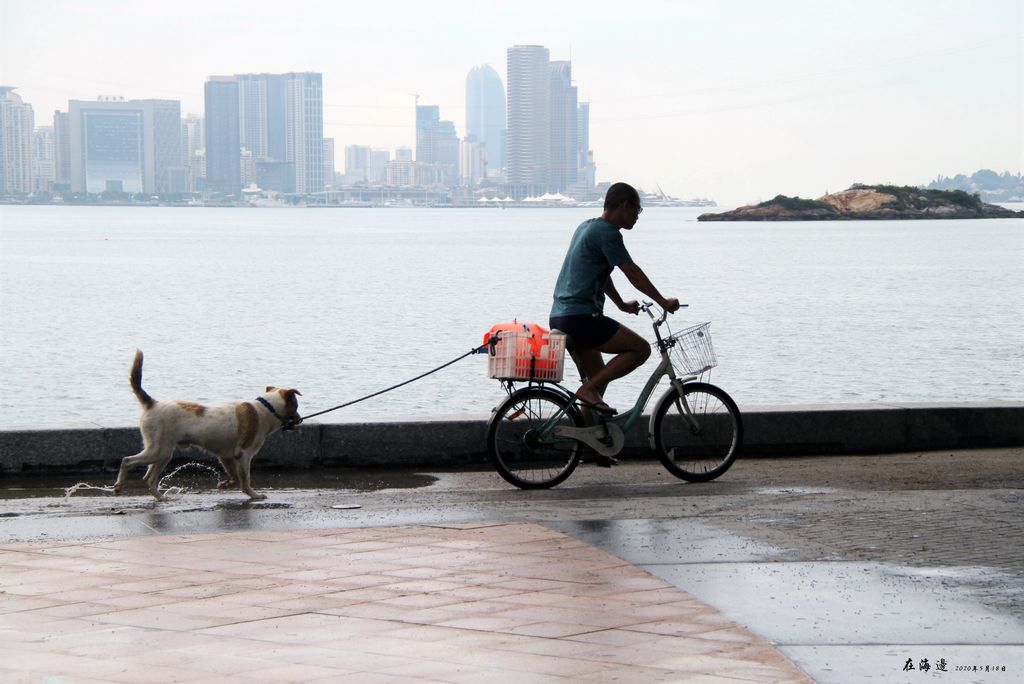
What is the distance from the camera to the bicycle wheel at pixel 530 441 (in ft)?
31.2

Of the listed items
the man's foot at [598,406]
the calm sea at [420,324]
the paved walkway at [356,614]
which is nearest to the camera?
the paved walkway at [356,614]

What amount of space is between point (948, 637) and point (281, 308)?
5216 cm

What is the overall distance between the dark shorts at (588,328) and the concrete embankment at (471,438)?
129 cm

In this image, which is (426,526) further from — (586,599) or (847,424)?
(847,424)

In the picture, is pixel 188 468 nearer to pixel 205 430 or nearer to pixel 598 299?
pixel 205 430

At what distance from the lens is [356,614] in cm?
602

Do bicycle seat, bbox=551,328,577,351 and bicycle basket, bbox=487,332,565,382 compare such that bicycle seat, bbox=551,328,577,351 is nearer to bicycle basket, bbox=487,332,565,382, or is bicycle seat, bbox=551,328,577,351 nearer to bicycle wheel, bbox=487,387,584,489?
bicycle basket, bbox=487,332,565,382

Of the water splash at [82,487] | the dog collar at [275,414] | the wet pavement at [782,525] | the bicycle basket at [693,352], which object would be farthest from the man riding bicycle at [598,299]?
the water splash at [82,487]

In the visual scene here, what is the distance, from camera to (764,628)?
577cm

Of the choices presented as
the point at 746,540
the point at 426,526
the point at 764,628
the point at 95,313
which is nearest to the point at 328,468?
the point at 426,526

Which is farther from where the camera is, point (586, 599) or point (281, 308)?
point (281, 308)

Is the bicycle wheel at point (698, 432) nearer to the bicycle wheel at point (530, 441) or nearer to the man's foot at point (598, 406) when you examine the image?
the man's foot at point (598, 406)

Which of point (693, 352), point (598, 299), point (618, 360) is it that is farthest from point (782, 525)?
point (598, 299)

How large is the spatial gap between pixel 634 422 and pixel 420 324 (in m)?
39.2
